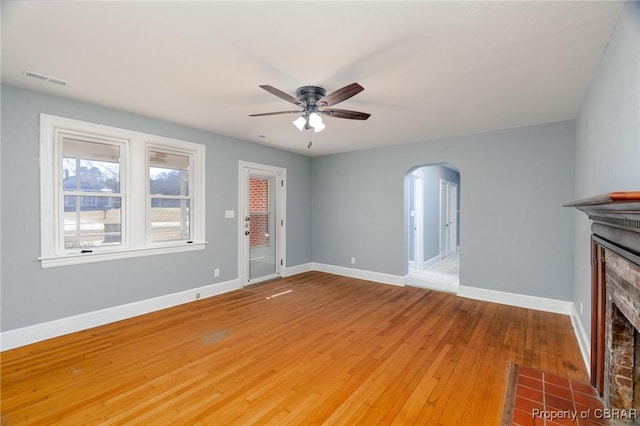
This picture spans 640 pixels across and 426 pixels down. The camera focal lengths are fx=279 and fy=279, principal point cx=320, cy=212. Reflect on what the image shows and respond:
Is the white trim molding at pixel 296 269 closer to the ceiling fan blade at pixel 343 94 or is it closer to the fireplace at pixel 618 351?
the ceiling fan blade at pixel 343 94

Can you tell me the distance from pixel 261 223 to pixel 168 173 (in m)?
1.98

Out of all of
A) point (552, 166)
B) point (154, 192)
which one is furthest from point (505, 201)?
point (154, 192)

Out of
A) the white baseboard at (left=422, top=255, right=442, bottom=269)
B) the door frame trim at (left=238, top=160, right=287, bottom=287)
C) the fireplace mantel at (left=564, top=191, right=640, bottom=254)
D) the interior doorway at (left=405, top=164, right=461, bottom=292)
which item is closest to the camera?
the fireplace mantel at (left=564, top=191, right=640, bottom=254)

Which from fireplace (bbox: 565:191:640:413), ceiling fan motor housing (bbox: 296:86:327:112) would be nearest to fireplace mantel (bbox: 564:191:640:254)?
fireplace (bbox: 565:191:640:413)

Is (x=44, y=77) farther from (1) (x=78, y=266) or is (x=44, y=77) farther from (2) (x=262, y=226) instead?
(2) (x=262, y=226)

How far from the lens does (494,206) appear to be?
4320mm

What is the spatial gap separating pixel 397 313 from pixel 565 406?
77.7 inches

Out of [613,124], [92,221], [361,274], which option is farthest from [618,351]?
[92,221]

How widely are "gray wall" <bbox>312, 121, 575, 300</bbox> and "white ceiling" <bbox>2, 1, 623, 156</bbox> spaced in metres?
0.75

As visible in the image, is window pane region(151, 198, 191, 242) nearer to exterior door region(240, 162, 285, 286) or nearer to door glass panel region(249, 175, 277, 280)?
exterior door region(240, 162, 285, 286)

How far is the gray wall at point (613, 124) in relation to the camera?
1.57m

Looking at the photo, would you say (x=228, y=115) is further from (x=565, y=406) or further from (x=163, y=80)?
(x=565, y=406)

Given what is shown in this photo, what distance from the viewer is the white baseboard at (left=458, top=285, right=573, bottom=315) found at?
3.81 metres

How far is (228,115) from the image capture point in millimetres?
3670
